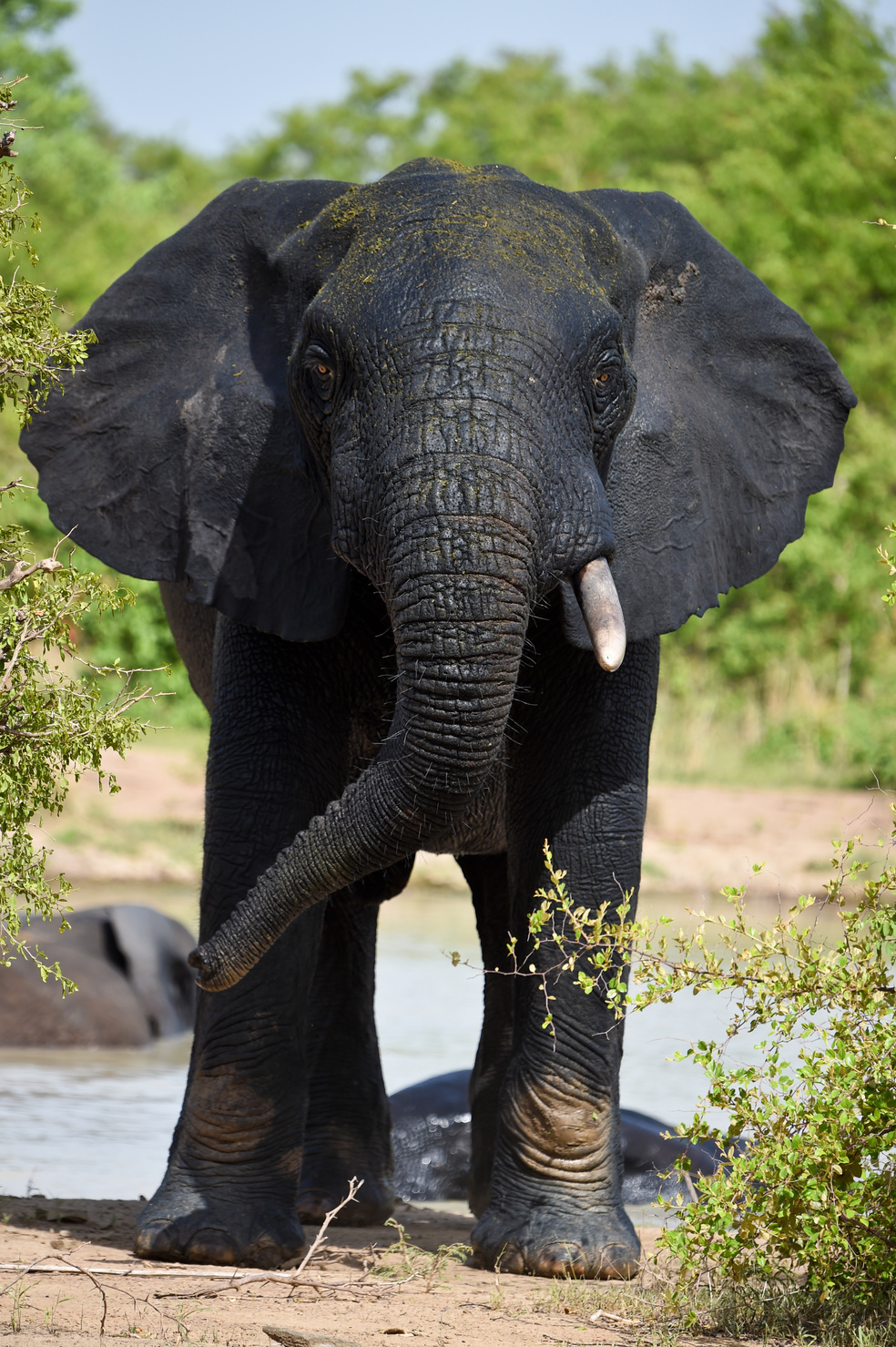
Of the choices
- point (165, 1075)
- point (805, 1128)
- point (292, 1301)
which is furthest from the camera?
point (165, 1075)

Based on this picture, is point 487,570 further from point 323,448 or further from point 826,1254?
point 826,1254

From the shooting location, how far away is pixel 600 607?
434cm

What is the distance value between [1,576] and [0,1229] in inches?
72.7

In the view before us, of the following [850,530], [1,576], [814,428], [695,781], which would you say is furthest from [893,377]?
[1,576]

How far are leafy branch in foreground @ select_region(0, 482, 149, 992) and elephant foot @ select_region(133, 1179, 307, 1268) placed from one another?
0.73 metres

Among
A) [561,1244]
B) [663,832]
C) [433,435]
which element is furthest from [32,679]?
[663,832]

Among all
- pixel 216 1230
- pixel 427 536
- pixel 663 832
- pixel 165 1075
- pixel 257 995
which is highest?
pixel 663 832

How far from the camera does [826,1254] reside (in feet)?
13.7

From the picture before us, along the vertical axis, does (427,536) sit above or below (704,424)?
below

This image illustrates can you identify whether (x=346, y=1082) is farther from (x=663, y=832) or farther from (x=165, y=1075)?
(x=663, y=832)

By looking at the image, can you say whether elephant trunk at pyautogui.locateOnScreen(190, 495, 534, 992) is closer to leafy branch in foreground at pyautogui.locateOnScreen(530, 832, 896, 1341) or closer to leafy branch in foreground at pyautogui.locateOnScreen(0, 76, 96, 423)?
leafy branch in foreground at pyautogui.locateOnScreen(530, 832, 896, 1341)

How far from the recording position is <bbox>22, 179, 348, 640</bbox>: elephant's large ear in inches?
194

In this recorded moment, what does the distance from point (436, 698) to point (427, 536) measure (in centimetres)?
36

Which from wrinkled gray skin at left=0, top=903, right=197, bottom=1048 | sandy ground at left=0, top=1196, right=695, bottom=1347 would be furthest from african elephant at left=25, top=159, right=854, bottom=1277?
wrinkled gray skin at left=0, top=903, right=197, bottom=1048
